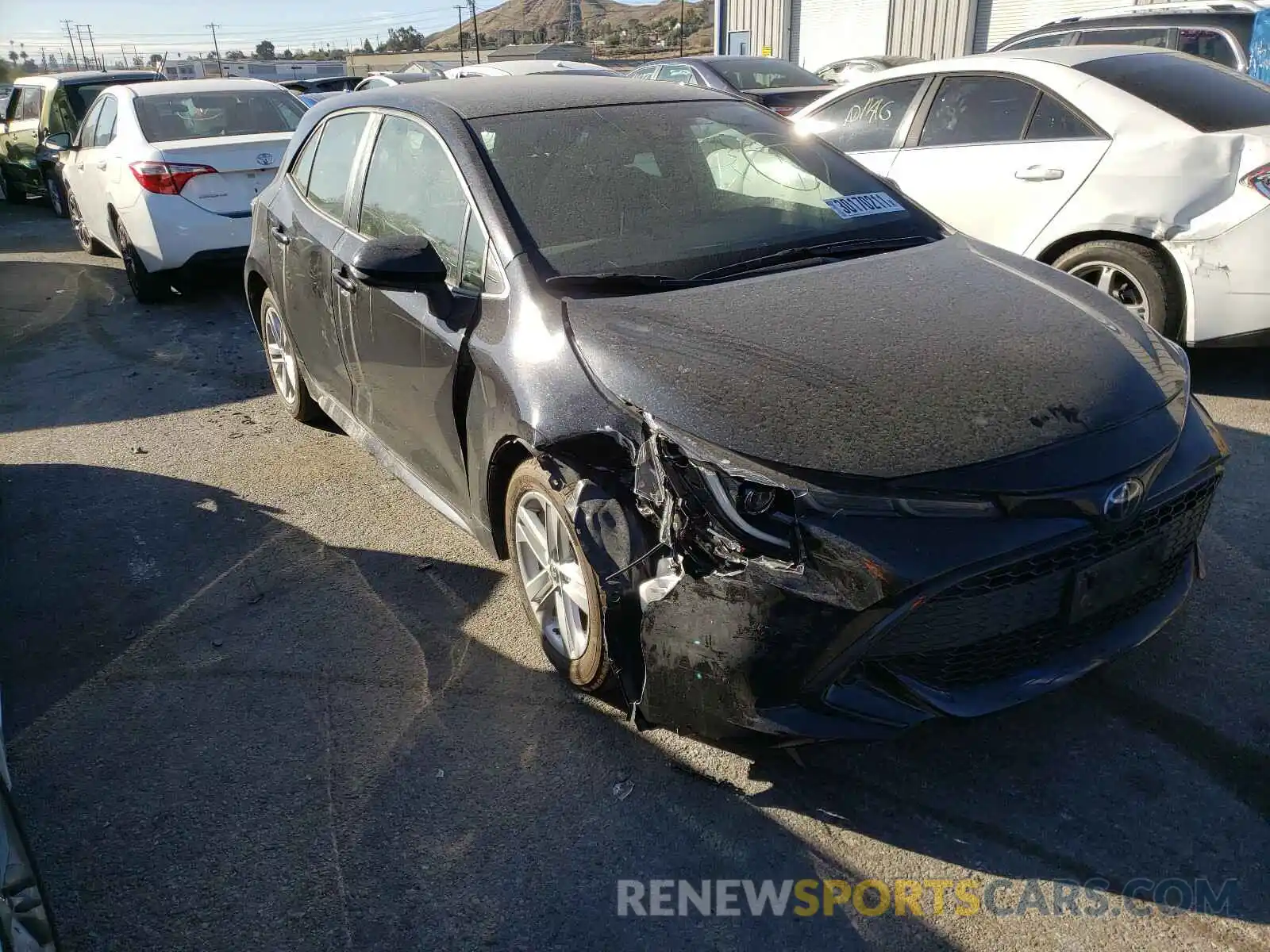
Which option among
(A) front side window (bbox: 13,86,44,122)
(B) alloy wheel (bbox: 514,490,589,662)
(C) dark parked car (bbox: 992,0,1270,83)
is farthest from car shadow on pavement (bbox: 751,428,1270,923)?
(A) front side window (bbox: 13,86,44,122)

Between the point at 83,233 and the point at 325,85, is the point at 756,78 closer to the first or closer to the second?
the point at 83,233

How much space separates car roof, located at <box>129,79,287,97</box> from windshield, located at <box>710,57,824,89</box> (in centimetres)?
549

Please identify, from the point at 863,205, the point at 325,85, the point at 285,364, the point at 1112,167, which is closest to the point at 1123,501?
the point at 863,205

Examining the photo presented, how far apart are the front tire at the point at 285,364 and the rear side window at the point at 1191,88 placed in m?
4.42

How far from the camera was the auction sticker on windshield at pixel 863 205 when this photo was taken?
354cm

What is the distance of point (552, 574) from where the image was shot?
9.69 ft

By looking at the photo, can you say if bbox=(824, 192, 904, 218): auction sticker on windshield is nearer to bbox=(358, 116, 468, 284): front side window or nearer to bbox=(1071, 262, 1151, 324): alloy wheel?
bbox=(358, 116, 468, 284): front side window

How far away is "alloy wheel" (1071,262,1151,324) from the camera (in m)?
4.84

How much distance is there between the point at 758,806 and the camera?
8.39 feet

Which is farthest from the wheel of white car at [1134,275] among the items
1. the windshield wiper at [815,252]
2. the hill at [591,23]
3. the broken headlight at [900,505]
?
the hill at [591,23]

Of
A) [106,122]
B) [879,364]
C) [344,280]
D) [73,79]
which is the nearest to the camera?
[879,364]

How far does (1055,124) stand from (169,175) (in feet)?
20.3

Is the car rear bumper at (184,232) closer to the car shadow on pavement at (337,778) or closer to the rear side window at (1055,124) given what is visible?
the car shadow on pavement at (337,778)

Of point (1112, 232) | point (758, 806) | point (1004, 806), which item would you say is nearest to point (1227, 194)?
point (1112, 232)
